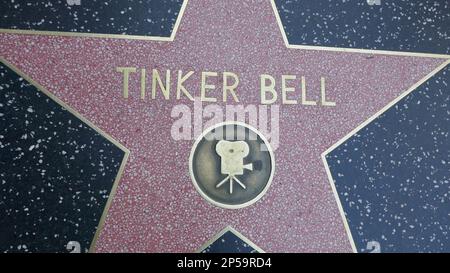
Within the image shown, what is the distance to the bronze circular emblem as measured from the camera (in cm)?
149

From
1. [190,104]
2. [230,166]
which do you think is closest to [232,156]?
[230,166]

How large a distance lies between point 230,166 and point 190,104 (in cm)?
20

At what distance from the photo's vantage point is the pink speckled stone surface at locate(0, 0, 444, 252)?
1.46 metres

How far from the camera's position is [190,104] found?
59.7 inches

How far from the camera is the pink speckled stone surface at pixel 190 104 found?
57.4 inches

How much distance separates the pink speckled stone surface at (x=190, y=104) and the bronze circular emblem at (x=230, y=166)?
23 millimetres

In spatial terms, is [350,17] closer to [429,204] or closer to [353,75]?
[353,75]

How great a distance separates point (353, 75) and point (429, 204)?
41cm

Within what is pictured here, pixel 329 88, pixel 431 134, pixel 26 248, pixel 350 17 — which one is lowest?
pixel 26 248

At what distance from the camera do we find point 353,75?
1.59 m

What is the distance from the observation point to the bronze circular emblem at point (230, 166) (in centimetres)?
149

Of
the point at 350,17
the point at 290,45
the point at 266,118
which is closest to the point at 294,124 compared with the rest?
the point at 266,118

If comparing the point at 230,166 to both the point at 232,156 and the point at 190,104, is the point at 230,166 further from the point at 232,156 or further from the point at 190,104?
the point at 190,104

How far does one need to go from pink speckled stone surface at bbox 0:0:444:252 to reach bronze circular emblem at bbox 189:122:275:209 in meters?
0.02
